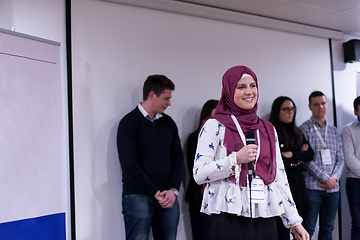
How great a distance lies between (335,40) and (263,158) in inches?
146

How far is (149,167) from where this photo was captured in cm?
292

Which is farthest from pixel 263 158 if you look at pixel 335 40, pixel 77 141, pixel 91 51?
pixel 335 40

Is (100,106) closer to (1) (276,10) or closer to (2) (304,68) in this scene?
(1) (276,10)

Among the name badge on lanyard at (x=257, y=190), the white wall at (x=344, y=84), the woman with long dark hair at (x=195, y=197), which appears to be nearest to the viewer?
the name badge on lanyard at (x=257, y=190)

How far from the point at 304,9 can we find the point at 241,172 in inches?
109

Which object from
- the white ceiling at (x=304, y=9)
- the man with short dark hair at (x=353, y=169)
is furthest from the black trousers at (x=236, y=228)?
the man with short dark hair at (x=353, y=169)

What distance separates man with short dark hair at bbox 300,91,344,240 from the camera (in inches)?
146

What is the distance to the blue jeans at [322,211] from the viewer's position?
3.72m

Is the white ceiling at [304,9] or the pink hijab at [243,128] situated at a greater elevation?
the white ceiling at [304,9]

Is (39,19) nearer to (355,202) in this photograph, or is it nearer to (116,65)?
(116,65)

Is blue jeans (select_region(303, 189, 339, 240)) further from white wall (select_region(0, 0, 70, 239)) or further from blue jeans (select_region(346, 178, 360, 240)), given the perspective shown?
white wall (select_region(0, 0, 70, 239))

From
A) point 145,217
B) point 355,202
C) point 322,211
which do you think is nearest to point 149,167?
point 145,217

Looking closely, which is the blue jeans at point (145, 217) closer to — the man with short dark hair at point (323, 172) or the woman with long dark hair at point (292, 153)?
the woman with long dark hair at point (292, 153)

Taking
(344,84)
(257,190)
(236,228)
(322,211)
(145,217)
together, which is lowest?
(322,211)
